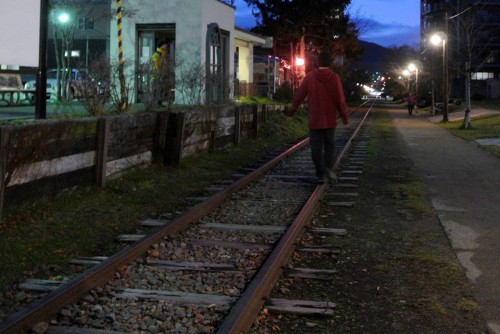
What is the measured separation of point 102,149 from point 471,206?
533cm

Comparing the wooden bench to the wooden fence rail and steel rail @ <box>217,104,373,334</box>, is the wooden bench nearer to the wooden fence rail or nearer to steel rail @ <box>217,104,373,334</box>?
the wooden fence rail

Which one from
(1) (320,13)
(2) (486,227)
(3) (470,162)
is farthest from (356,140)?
(1) (320,13)

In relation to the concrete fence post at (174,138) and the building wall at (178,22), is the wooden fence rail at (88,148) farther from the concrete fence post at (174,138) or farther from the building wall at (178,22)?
the building wall at (178,22)

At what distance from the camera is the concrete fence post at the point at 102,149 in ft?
29.9

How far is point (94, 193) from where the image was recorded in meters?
9.00

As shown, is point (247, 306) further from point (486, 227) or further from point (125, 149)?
point (125, 149)

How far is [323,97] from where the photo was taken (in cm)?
991

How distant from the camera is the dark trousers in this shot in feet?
33.2

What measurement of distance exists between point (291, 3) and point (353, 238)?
156 ft

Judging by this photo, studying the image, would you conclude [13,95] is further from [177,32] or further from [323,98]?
[323,98]

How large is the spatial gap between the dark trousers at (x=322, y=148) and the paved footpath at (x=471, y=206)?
67.5 inches

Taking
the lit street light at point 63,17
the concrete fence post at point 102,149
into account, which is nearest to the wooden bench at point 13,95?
the lit street light at point 63,17

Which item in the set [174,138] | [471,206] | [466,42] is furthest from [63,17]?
[466,42]

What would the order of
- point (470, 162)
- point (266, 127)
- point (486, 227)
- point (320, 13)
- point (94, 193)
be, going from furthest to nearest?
point (320, 13), point (266, 127), point (470, 162), point (94, 193), point (486, 227)
